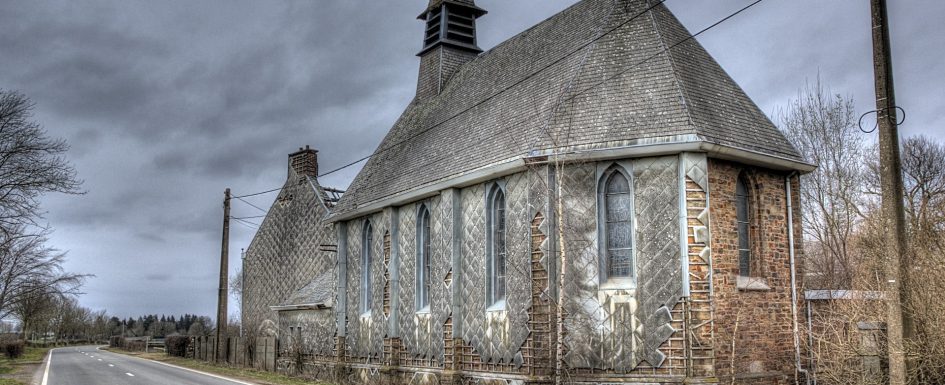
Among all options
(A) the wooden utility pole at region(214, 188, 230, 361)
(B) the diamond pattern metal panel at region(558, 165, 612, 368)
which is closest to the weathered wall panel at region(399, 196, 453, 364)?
(B) the diamond pattern metal panel at region(558, 165, 612, 368)

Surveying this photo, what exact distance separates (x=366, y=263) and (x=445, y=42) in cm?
895

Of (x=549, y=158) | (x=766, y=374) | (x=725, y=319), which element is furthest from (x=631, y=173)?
(x=766, y=374)

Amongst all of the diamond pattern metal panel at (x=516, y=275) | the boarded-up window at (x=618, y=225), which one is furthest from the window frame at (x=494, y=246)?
the boarded-up window at (x=618, y=225)

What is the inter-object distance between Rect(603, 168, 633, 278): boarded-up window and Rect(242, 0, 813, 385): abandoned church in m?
0.03

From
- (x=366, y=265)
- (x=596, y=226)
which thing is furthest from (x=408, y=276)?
(x=596, y=226)

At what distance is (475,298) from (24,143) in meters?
17.1

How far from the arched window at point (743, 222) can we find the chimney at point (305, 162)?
21.5 m

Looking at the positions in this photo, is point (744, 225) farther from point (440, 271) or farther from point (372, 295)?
point (372, 295)

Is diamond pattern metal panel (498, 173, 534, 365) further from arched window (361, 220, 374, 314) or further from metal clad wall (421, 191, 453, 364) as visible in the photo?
arched window (361, 220, 374, 314)

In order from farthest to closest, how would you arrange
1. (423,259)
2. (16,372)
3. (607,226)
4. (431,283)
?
(16,372)
(423,259)
(431,283)
(607,226)

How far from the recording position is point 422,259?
21.9 m

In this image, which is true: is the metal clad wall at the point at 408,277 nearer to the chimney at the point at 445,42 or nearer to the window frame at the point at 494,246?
the window frame at the point at 494,246

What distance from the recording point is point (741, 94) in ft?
61.9

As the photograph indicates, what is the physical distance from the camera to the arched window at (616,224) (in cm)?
1633
